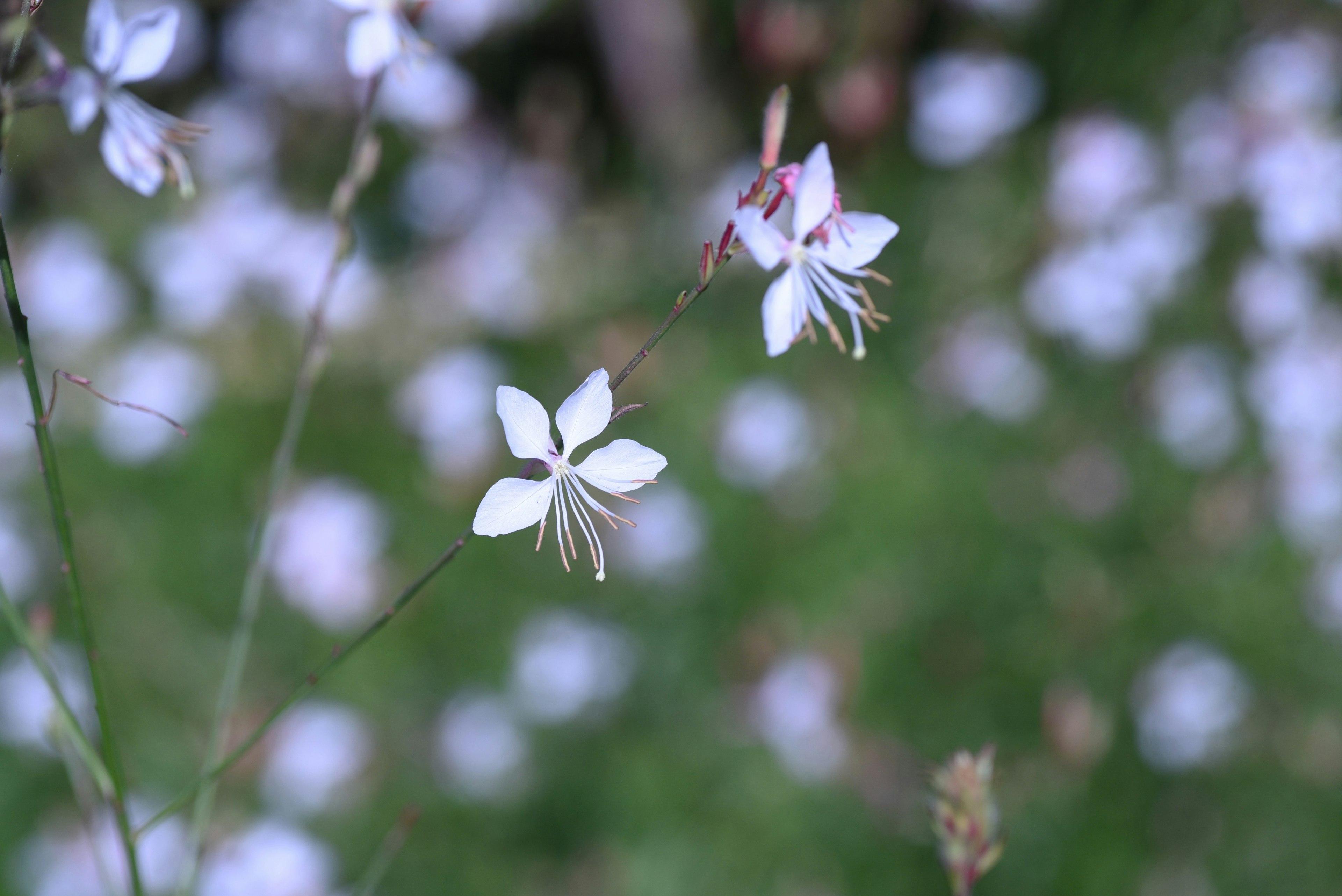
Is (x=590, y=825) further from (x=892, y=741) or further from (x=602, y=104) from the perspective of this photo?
(x=602, y=104)

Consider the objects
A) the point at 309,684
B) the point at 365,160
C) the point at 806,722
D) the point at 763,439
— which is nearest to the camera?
the point at 309,684

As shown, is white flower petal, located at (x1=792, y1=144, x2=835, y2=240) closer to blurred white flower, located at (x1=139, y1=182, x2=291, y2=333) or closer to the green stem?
the green stem

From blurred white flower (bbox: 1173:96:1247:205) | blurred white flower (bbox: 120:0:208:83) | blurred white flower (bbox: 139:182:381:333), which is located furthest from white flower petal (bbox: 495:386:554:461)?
blurred white flower (bbox: 120:0:208:83)

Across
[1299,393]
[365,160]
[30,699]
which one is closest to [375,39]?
[365,160]

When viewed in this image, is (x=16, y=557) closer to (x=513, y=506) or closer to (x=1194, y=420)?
(x=513, y=506)

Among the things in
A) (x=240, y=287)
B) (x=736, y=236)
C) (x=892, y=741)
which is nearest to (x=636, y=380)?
(x=892, y=741)
